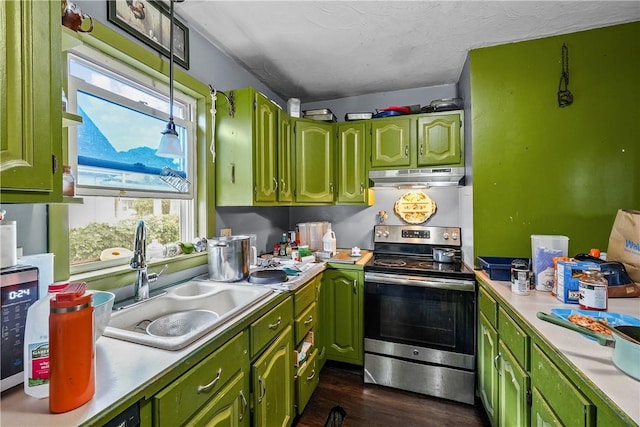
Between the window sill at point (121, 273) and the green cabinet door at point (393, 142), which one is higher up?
the green cabinet door at point (393, 142)

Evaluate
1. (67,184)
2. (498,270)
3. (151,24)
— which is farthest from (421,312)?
(151,24)

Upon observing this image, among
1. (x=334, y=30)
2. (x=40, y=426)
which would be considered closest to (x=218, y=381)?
(x=40, y=426)

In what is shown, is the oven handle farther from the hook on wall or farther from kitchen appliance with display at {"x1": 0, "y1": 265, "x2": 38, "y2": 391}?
kitchen appliance with display at {"x1": 0, "y1": 265, "x2": 38, "y2": 391}

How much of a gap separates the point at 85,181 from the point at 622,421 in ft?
6.49

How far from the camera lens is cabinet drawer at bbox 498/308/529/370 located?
3.86ft

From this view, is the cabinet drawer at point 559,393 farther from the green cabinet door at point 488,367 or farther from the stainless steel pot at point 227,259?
the stainless steel pot at point 227,259

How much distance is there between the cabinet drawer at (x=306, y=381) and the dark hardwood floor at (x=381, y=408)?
10 cm

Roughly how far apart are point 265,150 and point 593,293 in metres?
1.98

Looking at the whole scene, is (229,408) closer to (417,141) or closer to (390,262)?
(390,262)

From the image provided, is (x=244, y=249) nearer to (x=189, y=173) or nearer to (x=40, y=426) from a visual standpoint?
(x=189, y=173)

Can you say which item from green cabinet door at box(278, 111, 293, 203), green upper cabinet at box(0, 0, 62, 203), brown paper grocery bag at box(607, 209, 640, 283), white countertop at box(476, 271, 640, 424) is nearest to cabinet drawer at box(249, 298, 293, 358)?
green upper cabinet at box(0, 0, 62, 203)

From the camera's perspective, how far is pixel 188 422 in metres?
0.86

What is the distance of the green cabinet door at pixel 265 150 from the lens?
1.96m

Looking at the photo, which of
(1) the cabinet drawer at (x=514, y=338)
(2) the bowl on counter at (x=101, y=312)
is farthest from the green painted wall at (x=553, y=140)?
(2) the bowl on counter at (x=101, y=312)
